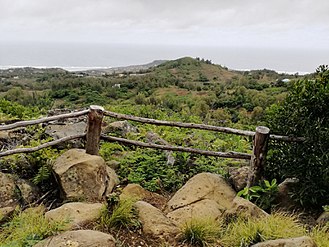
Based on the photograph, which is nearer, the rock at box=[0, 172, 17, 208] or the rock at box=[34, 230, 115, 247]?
the rock at box=[34, 230, 115, 247]

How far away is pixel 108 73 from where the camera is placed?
29594 mm

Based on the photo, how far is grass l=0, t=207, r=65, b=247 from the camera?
2969mm

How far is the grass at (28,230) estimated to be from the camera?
2.97 metres

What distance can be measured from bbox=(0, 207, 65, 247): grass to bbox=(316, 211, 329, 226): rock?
8.38 feet

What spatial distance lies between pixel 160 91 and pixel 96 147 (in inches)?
679

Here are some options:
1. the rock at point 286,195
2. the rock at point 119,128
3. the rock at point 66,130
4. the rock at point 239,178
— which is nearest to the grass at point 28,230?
the rock at point 66,130

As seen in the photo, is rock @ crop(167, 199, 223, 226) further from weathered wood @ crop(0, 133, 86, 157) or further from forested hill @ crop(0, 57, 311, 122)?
forested hill @ crop(0, 57, 311, 122)

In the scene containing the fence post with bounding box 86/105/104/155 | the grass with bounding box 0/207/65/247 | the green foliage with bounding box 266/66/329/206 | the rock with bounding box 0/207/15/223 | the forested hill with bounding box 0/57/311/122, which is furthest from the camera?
the forested hill with bounding box 0/57/311/122

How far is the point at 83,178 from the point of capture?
4332 millimetres

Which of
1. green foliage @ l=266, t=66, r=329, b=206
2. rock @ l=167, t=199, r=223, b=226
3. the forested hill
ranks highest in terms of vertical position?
green foliage @ l=266, t=66, r=329, b=206

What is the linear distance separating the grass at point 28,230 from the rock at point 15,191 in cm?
82

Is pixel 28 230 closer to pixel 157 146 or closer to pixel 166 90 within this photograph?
pixel 157 146

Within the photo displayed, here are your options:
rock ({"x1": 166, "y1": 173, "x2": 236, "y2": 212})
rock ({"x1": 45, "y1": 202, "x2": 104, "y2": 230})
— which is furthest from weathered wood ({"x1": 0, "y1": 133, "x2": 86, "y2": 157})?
rock ({"x1": 166, "y1": 173, "x2": 236, "y2": 212})

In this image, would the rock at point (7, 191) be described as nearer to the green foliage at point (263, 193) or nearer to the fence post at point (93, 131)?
the fence post at point (93, 131)
